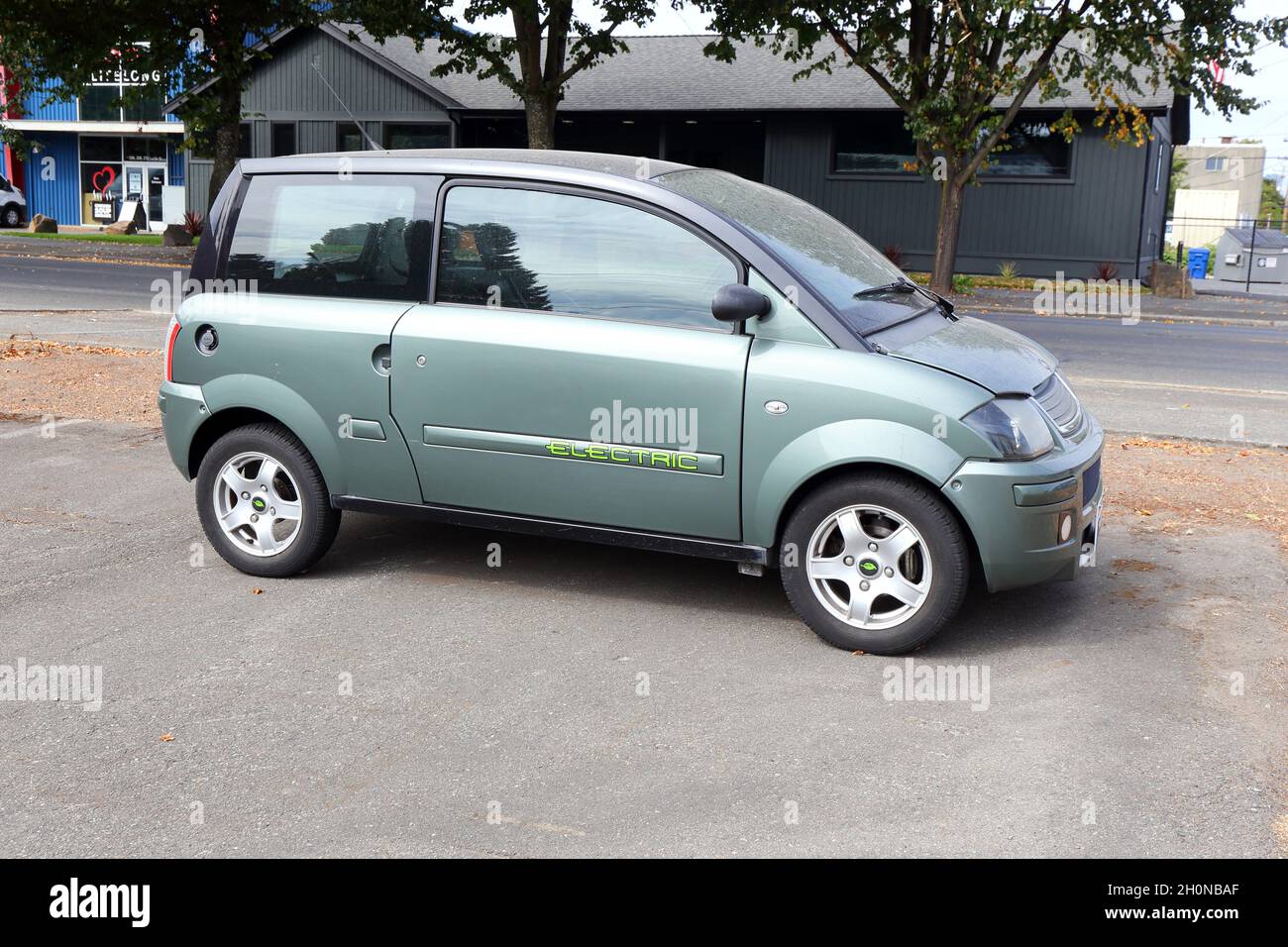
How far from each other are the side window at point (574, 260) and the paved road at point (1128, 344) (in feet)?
18.7

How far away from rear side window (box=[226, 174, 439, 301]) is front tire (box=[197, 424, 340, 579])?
717 millimetres

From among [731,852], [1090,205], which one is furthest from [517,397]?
[1090,205]

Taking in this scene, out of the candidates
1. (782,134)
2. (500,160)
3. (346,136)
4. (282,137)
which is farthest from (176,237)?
(500,160)

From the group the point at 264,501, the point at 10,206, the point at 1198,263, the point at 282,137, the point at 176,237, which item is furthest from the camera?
the point at 10,206

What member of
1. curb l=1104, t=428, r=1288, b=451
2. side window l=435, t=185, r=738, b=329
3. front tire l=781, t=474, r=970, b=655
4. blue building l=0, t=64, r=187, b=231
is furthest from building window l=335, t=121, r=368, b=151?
front tire l=781, t=474, r=970, b=655

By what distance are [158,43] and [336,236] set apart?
910 inches

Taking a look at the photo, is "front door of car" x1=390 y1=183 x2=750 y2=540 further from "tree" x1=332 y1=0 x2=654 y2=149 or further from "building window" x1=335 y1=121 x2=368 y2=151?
"building window" x1=335 y1=121 x2=368 y2=151

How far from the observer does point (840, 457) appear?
4.80 metres

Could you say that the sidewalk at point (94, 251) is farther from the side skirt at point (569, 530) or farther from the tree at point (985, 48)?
the side skirt at point (569, 530)

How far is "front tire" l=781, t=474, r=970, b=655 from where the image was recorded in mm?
4766

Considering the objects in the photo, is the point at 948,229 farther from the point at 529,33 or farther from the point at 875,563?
the point at 875,563

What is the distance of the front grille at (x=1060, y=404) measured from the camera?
5.13 m
